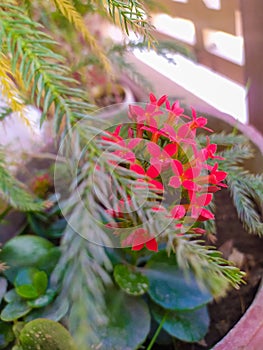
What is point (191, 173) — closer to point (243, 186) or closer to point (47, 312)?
point (243, 186)

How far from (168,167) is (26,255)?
1.03ft

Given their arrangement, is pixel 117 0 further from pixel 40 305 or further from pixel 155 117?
pixel 40 305

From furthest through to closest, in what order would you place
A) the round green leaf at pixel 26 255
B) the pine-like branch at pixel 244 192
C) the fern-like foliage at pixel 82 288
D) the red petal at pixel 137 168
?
1. the round green leaf at pixel 26 255
2. the pine-like branch at pixel 244 192
3. the red petal at pixel 137 168
4. the fern-like foliage at pixel 82 288

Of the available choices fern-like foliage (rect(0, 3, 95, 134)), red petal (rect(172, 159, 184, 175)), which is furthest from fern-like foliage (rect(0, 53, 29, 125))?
red petal (rect(172, 159, 184, 175))

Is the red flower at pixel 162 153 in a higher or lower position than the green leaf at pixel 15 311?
higher

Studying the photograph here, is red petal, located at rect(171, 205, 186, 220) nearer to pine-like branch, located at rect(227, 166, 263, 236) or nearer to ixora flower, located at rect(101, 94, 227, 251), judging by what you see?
ixora flower, located at rect(101, 94, 227, 251)

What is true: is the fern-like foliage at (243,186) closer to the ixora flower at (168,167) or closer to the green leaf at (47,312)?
the ixora flower at (168,167)

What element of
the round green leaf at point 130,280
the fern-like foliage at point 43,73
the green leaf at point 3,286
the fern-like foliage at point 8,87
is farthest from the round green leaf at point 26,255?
the fern-like foliage at point 43,73

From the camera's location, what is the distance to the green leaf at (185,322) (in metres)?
0.55

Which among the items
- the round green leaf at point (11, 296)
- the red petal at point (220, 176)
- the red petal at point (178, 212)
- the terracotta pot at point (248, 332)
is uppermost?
the red petal at point (220, 176)

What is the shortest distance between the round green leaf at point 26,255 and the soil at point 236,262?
206 mm

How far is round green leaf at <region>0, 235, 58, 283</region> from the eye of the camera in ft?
2.04

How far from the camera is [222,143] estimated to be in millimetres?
598

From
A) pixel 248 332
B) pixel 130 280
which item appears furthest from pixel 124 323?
pixel 248 332
